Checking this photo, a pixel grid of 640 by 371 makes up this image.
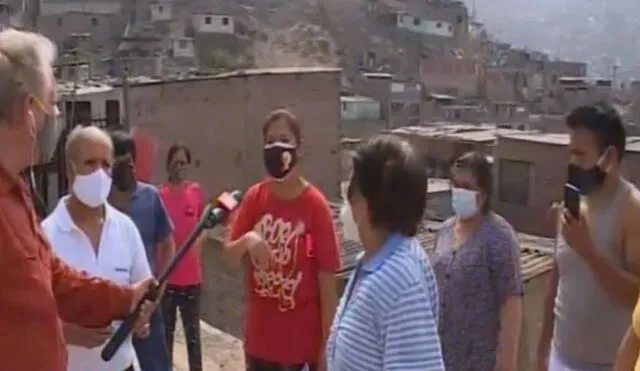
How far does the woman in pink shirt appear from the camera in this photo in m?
5.78

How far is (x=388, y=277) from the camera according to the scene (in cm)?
277

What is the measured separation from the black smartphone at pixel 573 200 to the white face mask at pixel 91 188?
5.74 ft

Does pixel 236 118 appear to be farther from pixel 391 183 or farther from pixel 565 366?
pixel 391 183

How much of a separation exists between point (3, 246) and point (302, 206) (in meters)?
1.81

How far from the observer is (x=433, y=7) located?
66188 mm

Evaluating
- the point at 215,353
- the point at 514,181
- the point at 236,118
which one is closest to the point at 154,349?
the point at 215,353

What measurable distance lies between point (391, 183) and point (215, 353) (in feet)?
14.5

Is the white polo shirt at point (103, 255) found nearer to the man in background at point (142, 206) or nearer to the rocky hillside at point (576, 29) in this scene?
the man in background at point (142, 206)

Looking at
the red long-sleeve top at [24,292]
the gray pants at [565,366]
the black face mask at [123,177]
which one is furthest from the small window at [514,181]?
the red long-sleeve top at [24,292]

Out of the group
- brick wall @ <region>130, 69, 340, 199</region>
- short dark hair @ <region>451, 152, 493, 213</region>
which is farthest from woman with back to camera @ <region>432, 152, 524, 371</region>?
brick wall @ <region>130, 69, 340, 199</region>

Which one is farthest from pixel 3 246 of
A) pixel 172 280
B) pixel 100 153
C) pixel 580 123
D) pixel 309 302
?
pixel 172 280

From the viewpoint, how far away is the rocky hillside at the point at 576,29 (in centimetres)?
13712

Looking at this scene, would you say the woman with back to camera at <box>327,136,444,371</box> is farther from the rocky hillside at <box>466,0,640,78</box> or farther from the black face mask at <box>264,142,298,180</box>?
the rocky hillside at <box>466,0,640,78</box>

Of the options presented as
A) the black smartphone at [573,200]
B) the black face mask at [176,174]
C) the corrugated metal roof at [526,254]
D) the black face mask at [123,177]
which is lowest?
the corrugated metal roof at [526,254]
